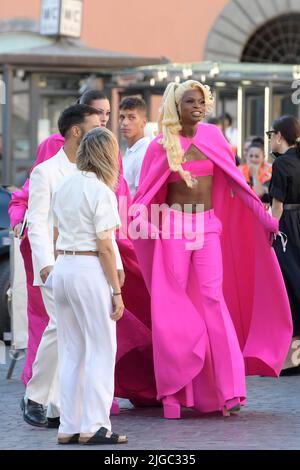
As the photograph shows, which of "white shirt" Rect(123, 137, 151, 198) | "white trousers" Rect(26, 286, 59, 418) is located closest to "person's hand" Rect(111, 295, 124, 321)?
"white trousers" Rect(26, 286, 59, 418)

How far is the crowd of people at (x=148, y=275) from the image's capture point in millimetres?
7176

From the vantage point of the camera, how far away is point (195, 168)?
859cm

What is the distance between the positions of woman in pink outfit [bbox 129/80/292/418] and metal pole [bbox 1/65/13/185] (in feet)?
30.5

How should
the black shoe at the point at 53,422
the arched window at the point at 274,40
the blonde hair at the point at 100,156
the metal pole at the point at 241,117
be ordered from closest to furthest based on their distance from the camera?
the blonde hair at the point at 100,156, the black shoe at the point at 53,422, the metal pole at the point at 241,117, the arched window at the point at 274,40

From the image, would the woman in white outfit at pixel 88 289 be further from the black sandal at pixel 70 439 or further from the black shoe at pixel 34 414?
the black shoe at pixel 34 414

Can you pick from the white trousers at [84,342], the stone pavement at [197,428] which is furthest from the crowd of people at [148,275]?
the stone pavement at [197,428]

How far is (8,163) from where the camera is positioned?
18062 mm

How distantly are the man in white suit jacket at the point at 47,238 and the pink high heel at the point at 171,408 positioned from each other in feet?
2.30

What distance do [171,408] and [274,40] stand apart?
63.1 feet

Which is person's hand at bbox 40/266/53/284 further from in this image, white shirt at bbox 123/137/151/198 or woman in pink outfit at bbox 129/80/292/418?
white shirt at bbox 123/137/151/198

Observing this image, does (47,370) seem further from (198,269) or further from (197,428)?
(198,269)
